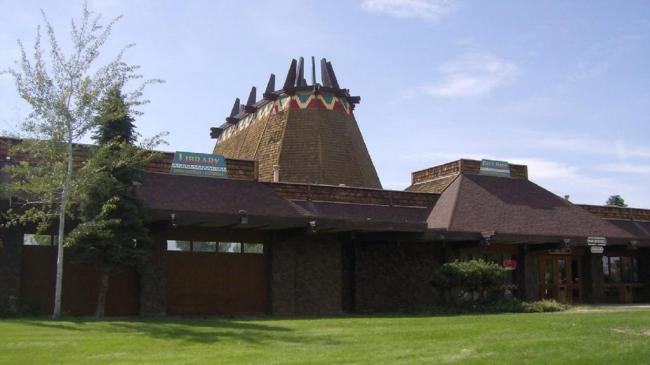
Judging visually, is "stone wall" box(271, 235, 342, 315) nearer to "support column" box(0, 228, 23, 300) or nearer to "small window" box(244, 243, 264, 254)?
"small window" box(244, 243, 264, 254)

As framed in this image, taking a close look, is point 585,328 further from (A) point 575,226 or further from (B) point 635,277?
(B) point 635,277

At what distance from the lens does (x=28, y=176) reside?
18781mm

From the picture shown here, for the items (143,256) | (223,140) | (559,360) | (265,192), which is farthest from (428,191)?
(223,140)

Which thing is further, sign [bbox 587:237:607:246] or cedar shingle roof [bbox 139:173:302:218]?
sign [bbox 587:237:607:246]

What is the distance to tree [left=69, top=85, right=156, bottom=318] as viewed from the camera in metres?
19.1

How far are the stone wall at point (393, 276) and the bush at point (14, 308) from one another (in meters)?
11.6

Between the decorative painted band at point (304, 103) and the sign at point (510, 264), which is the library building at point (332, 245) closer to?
the sign at point (510, 264)

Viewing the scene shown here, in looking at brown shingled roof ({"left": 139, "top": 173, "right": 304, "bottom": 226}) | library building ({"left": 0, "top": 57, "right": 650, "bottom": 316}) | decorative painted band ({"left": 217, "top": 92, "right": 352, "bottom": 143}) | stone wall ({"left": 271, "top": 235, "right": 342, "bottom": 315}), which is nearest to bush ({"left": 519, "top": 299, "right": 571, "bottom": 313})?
library building ({"left": 0, "top": 57, "right": 650, "bottom": 316})

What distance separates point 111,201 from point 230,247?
660cm

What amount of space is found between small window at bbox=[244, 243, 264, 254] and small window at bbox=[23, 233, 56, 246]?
21.1ft

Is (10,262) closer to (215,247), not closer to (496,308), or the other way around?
(215,247)

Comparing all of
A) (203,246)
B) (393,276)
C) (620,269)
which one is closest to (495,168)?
(620,269)

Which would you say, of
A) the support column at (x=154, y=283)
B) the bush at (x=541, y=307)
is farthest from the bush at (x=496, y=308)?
the support column at (x=154, y=283)

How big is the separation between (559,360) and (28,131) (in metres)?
14.6
